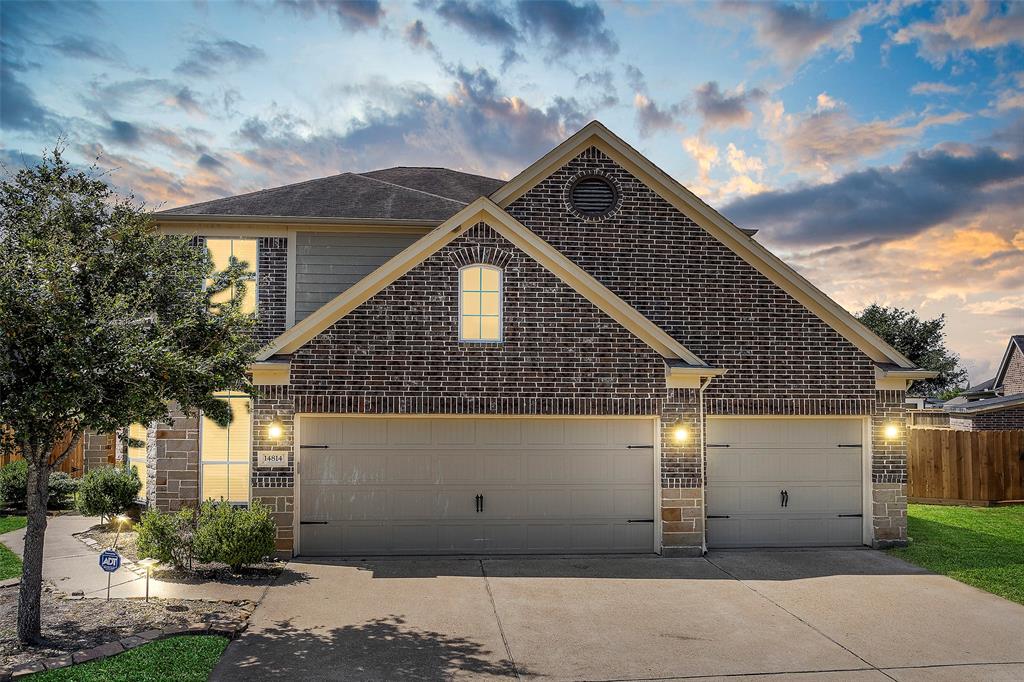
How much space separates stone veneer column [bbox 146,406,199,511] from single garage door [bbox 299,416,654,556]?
333 centimetres

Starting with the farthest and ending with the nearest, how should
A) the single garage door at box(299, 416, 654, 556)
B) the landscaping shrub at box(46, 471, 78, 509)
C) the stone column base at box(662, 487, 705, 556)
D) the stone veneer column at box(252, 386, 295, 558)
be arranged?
the landscaping shrub at box(46, 471, 78, 509)
the stone column base at box(662, 487, 705, 556)
the single garage door at box(299, 416, 654, 556)
the stone veneer column at box(252, 386, 295, 558)

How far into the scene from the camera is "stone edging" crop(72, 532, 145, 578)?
33.3ft

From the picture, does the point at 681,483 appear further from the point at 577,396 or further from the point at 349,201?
the point at 349,201

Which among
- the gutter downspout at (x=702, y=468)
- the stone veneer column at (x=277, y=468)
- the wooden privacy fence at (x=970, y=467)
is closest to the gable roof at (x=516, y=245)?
the gutter downspout at (x=702, y=468)

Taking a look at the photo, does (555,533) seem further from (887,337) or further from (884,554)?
(887,337)

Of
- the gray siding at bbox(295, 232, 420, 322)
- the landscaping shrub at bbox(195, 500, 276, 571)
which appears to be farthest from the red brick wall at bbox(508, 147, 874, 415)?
the landscaping shrub at bbox(195, 500, 276, 571)

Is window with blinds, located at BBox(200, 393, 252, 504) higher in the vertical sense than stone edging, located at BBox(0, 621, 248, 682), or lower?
higher

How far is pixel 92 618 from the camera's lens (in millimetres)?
7910

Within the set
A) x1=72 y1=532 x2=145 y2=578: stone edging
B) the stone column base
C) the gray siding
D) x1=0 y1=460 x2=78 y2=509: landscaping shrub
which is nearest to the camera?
x1=72 y1=532 x2=145 y2=578: stone edging

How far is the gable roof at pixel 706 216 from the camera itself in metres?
12.3

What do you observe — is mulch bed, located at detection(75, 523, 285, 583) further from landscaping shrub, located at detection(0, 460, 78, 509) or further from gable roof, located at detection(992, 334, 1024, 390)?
gable roof, located at detection(992, 334, 1024, 390)

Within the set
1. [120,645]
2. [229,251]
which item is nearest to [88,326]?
[120,645]

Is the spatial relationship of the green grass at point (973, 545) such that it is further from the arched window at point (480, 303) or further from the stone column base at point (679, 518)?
the arched window at point (480, 303)

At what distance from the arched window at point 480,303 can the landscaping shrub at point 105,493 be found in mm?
7321
